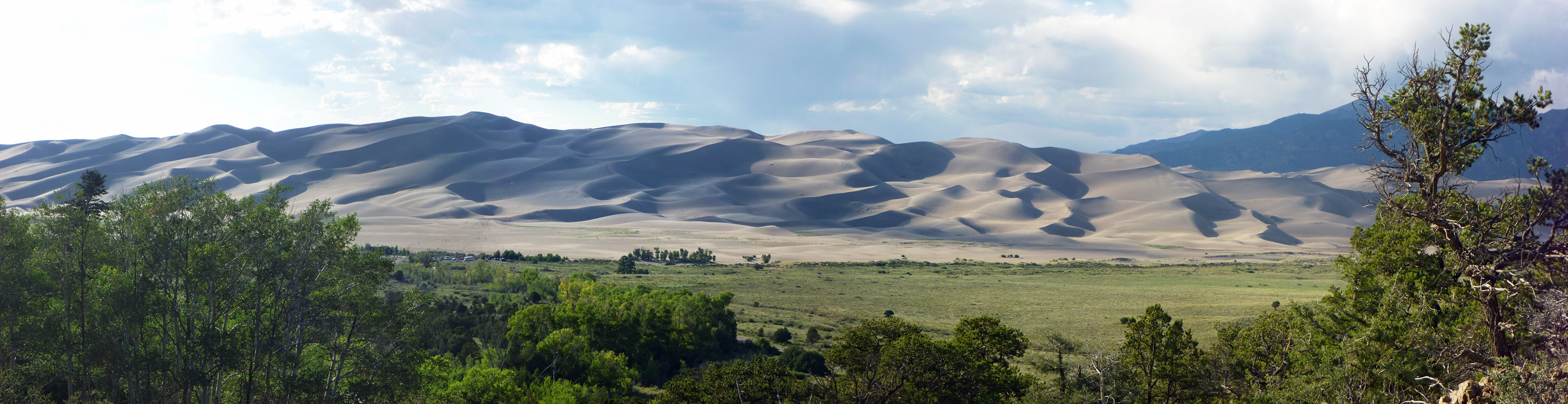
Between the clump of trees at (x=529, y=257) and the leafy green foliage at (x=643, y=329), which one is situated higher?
the leafy green foliage at (x=643, y=329)

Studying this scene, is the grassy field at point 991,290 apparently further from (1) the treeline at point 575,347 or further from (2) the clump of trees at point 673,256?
(1) the treeline at point 575,347

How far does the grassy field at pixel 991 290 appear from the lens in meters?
57.3

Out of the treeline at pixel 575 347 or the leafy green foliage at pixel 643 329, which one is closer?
the treeline at pixel 575 347

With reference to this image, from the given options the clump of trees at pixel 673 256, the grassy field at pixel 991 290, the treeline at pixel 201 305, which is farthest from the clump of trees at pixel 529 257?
the treeline at pixel 201 305

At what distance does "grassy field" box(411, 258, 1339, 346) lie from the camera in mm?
57344

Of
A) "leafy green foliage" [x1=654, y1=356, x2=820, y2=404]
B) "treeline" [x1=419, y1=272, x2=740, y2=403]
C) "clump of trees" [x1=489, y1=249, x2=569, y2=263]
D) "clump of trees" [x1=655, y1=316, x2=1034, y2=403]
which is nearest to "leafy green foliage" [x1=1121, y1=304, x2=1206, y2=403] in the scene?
"clump of trees" [x1=655, y1=316, x2=1034, y2=403]

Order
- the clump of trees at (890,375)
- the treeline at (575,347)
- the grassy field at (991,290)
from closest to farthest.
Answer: the clump of trees at (890,375)
the treeline at (575,347)
the grassy field at (991,290)

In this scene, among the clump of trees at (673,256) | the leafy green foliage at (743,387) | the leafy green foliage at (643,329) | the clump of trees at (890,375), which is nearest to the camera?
the leafy green foliage at (743,387)

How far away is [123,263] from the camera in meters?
21.4

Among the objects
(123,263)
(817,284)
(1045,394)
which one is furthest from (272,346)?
(817,284)

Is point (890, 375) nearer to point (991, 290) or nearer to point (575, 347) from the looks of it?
point (575, 347)

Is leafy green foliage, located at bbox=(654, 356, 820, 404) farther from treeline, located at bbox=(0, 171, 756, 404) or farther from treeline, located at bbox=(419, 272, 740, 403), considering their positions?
treeline, located at bbox=(0, 171, 756, 404)

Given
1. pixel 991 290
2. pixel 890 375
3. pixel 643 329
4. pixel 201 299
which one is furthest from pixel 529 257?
pixel 890 375

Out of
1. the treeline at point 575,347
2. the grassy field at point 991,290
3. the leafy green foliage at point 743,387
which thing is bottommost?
the grassy field at point 991,290
